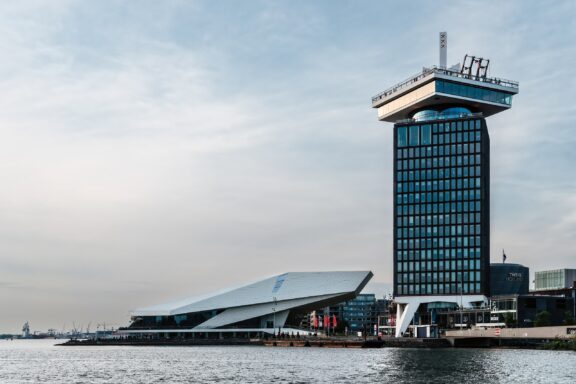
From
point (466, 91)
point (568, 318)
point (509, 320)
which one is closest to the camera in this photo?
point (568, 318)

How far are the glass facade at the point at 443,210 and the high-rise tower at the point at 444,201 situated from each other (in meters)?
0.22

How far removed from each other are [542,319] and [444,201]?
3309 centimetres

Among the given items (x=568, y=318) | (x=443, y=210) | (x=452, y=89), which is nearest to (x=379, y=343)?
(x=443, y=210)

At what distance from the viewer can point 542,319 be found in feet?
585

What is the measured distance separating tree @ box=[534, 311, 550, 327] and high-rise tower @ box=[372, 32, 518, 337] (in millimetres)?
13693

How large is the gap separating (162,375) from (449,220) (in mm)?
118918

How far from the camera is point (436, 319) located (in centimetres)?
19388

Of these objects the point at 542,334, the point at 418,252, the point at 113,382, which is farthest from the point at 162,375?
the point at 418,252

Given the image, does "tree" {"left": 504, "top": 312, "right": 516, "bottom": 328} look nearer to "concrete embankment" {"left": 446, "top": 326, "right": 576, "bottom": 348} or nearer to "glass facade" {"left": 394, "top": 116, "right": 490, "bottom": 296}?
"glass facade" {"left": 394, "top": 116, "right": 490, "bottom": 296}

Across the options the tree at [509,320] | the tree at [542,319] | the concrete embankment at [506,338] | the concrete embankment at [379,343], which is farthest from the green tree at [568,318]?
the concrete embankment at [379,343]

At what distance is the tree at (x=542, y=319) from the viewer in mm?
177000

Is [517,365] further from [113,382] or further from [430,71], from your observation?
[430,71]

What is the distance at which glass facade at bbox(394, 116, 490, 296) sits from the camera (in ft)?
625

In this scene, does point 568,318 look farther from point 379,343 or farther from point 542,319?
point 379,343
